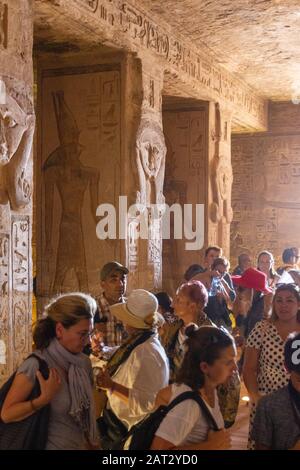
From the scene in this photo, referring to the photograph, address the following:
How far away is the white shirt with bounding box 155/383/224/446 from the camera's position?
260 cm

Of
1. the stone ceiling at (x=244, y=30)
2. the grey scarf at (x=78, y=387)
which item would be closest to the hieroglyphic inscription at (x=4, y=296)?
the grey scarf at (x=78, y=387)

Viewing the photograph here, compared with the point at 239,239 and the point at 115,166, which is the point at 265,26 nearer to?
the point at 115,166

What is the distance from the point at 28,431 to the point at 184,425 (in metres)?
0.66

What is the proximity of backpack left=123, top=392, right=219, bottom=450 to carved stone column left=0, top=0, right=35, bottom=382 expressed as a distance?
3.31 meters

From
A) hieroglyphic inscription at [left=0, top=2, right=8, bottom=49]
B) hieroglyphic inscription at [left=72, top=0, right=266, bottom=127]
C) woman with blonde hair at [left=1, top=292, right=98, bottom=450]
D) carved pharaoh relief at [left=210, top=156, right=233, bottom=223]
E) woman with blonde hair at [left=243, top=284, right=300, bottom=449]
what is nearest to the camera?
woman with blonde hair at [left=1, top=292, right=98, bottom=450]

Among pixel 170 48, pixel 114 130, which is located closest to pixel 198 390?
pixel 114 130

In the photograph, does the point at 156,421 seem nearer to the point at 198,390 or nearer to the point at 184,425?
the point at 184,425

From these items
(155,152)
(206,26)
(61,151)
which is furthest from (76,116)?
(206,26)

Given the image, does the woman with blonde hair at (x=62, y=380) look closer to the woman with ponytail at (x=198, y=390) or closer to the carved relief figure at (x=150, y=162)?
the woman with ponytail at (x=198, y=390)

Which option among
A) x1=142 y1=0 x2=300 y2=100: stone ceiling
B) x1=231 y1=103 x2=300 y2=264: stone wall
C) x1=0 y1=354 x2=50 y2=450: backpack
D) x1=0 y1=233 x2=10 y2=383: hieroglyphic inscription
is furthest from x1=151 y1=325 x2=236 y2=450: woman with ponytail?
x1=231 y1=103 x2=300 y2=264: stone wall

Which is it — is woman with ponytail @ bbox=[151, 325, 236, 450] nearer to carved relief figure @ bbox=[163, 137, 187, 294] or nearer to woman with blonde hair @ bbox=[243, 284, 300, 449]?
woman with blonde hair @ bbox=[243, 284, 300, 449]

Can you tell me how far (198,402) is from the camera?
8.75 ft

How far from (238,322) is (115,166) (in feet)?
9.17
